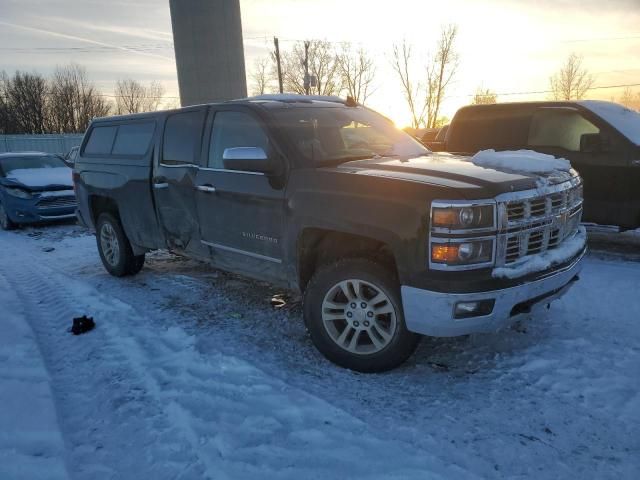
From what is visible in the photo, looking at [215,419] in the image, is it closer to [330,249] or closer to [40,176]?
[330,249]

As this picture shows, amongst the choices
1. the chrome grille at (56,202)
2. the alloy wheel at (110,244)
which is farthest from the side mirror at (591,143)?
the chrome grille at (56,202)

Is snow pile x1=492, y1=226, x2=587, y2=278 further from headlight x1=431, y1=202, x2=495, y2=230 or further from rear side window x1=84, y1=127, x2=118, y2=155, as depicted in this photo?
rear side window x1=84, y1=127, x2=118, y2=155

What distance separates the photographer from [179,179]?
448 centimetres

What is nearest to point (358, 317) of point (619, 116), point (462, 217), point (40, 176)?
point (462, 217)

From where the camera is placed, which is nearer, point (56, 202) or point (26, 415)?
point (26, 415)

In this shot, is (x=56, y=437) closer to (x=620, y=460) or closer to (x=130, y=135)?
(x=620, y=460)

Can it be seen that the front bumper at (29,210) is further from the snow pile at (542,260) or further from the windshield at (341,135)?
the snow pile at (542,260)

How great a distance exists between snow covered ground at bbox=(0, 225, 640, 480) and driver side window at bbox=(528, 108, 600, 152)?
2589 mm

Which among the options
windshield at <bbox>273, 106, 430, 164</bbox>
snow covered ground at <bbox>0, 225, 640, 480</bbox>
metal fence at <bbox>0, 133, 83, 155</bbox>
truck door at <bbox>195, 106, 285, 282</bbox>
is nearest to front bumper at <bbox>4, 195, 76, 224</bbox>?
snow covered ground at <bbox>0, 225, 640, 480</bbox>

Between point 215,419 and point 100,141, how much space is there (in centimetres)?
458

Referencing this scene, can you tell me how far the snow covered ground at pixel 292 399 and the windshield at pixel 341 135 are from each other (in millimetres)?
1538

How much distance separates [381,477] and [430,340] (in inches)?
68.6

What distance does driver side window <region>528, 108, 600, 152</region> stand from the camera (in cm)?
633

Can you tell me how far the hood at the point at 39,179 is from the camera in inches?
380
